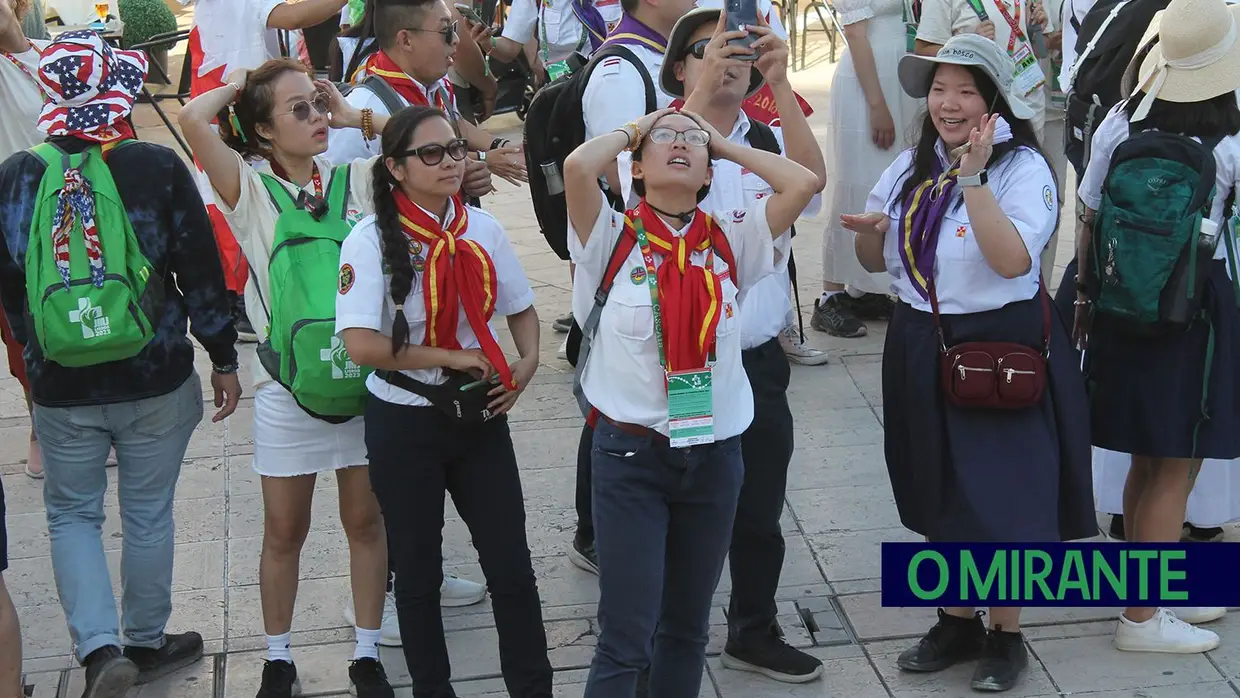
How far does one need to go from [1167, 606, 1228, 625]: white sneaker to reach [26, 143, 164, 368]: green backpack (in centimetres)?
334

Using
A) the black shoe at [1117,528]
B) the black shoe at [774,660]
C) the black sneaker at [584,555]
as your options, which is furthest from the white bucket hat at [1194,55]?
the black sneaker at [584,555]

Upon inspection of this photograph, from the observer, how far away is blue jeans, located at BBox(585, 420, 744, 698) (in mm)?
3658

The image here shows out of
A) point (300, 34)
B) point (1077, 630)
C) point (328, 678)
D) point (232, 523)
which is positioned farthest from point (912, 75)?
point (300, 34)

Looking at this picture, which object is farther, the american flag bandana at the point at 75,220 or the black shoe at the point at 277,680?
the black shoe at the point at 277,680

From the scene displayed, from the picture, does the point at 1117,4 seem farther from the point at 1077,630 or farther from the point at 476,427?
the point at 476,427

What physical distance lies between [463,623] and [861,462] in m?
1.92

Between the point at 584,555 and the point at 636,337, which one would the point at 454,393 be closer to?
the point at 636,337

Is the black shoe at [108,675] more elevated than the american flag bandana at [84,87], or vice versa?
the american flag bandana at [84,87]

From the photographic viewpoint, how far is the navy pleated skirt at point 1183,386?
4461 mm

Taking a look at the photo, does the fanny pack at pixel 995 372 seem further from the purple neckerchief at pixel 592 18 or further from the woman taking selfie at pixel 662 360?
the purple neckerchief at pixel 592 18

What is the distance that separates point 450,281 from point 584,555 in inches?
63.4

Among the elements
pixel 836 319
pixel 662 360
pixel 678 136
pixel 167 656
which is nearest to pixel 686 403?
pixel 662 360

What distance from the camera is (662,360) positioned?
3600 millimetres

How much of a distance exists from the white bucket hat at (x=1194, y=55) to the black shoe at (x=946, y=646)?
5.32 ft
